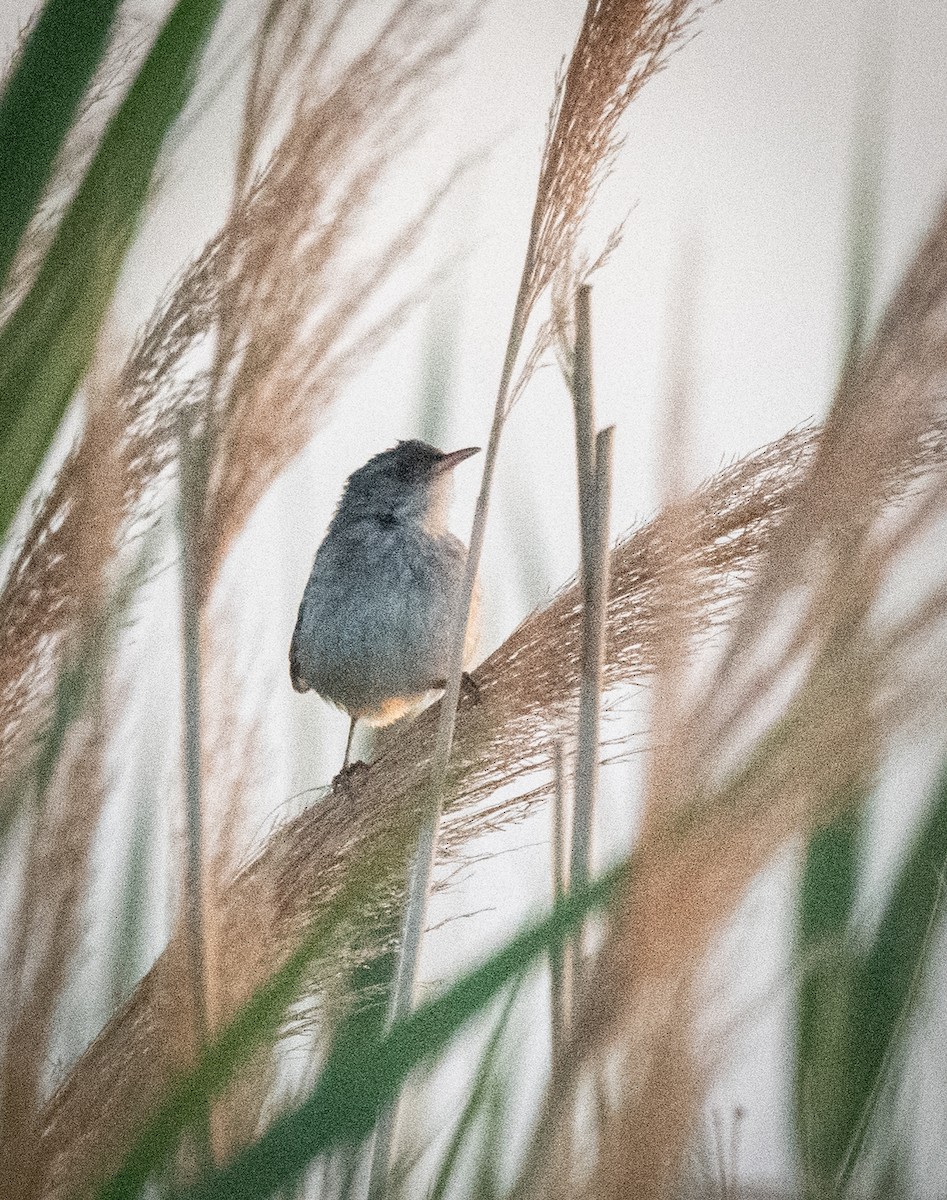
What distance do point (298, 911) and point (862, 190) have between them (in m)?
0.99

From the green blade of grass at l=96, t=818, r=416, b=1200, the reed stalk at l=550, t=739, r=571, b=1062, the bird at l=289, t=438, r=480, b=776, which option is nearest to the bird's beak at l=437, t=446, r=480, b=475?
the bird at l=289, t=438, r=480, b=776

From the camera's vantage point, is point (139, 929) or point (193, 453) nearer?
point (193, 453)

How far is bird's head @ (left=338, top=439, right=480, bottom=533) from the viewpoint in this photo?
11.0ft

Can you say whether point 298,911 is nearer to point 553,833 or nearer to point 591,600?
point 553,833

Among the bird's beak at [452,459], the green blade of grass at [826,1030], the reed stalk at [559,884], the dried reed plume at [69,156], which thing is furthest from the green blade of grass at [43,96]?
the bird's beak at [452,459]

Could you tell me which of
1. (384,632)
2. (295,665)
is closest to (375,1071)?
(384,632)

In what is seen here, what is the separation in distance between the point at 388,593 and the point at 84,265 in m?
2.20

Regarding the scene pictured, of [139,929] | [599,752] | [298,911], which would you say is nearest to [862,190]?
[599,752]

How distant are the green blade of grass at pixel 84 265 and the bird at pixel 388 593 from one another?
200 cm

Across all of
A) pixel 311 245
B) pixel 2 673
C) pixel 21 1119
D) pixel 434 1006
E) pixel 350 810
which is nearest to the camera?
pixel 434 1006

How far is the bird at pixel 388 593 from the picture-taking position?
10.6 ft

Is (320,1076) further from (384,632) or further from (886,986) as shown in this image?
(384,632)

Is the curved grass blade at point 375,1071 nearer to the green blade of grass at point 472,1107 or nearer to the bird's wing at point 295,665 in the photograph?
→ the green blade of grass at point 472,1107

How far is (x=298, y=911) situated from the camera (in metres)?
1.48
